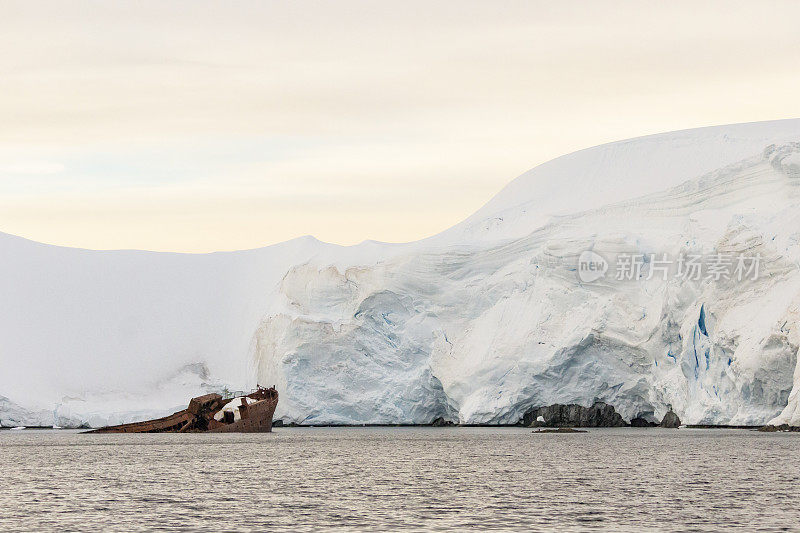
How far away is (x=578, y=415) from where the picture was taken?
66.9m

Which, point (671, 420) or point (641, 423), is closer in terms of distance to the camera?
point (671, 420)

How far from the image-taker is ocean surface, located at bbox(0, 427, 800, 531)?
1009 inches

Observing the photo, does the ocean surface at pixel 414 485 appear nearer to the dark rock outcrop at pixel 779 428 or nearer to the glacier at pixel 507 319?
the dark rock outcrop at pixel 779 428

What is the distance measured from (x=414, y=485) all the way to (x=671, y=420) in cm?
3467

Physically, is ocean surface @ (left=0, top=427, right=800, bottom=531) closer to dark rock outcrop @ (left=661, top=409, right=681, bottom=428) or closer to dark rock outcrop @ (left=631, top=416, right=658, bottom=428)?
dark rock outcrop @ (left=661, top=409, right=681, bottom=428)

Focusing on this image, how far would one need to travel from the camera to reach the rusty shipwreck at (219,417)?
241 feet

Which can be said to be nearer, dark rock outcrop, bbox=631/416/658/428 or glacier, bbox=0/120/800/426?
glacier, bbox=0/120/800/426

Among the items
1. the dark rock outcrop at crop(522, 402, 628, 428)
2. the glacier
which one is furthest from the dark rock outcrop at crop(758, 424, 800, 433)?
the dark rock outcrop at crop(522, 402, 628, 428)

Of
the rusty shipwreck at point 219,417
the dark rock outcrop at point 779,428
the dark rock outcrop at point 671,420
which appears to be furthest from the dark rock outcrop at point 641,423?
the rusty shipwreck at point 219,417

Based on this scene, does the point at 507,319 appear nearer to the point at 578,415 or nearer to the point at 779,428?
the point at 578,415

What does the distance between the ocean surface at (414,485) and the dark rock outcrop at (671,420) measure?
712 centimetres

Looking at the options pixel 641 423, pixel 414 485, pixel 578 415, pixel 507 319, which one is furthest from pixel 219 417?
pixel 414 485

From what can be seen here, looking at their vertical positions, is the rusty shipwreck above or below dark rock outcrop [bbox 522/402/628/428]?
above

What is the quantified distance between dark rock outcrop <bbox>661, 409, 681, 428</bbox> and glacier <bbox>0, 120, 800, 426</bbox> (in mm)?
695
